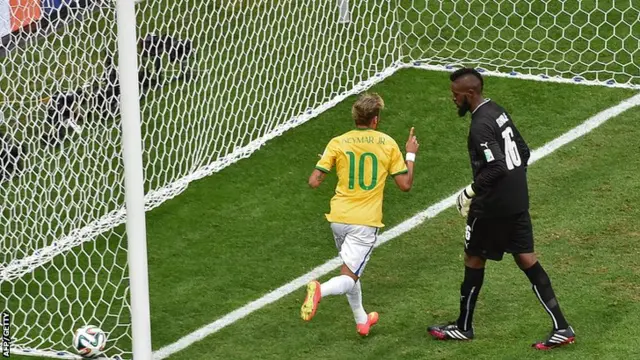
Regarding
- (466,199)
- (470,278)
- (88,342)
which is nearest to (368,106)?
(466,199)

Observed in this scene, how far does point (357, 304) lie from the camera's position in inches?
363

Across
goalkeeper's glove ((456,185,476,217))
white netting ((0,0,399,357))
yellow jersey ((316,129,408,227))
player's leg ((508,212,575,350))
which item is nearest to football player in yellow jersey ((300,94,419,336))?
yellow jersey ((316,129,408,227))

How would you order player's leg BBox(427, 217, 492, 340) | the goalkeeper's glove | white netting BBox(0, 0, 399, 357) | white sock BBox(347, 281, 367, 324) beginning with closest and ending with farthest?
the goalkeeper's glove, player's leg BBox(427, 217, 492, 340), white sock BBox(347, 281, 367, 324), white netting BBox(0, 0, 399, 357)

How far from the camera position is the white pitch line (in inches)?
376

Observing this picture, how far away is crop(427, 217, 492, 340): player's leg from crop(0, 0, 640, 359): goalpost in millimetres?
1944

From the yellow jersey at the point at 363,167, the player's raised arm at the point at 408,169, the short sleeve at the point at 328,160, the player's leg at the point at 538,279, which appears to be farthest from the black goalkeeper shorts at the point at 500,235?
the short sleeve at the point at 328,160

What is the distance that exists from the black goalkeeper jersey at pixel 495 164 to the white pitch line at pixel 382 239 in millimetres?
1911

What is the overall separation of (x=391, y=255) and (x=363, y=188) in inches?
62.5

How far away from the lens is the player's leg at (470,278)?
28.9 feet

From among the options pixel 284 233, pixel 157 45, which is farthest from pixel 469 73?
pixel 157 45

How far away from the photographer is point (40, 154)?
1102 centimetres

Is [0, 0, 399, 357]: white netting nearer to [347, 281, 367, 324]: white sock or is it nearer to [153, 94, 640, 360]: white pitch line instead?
[153, 94, 640, 360]: white pitch line

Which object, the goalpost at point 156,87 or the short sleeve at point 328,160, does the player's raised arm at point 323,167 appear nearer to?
the short sleeve at point 328,160

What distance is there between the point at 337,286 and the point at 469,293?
836mm
